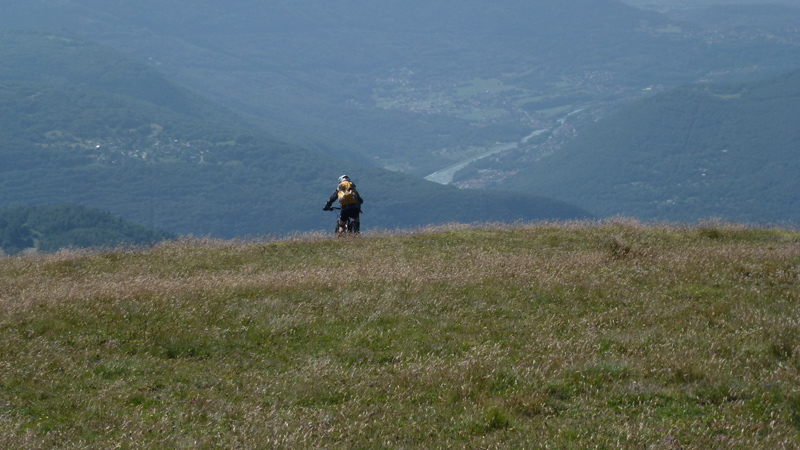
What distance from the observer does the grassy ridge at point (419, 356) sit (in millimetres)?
6746

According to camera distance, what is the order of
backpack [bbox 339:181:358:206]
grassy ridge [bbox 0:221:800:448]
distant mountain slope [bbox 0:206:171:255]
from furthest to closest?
distant mountain slope [bbox 0:206:171:255] → backpack [bbox 339:181:358:206] → grassy ridge [bbox 0:221:800:448]

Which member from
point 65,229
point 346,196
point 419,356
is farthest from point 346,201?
point 65,229

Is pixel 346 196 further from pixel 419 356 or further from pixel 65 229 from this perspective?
pixel 65 229

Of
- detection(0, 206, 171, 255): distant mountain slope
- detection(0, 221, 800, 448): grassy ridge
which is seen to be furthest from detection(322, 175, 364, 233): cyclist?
detection(0, 206, 171, 255): distant mountain slope

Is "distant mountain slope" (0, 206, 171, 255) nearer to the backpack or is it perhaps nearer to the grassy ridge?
the backpack

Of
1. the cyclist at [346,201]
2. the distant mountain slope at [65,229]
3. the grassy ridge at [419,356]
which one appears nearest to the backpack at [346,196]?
the cyclist at [346,201]

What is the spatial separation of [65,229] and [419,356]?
195949 millimetres

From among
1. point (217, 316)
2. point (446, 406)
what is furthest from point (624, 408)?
point (217, 316)

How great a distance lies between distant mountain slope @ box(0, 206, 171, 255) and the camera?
559 feet

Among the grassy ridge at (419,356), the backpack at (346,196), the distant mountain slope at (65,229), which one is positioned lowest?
the distant mountain slope at (65,229)

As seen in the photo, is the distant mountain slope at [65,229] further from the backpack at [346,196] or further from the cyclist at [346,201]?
the backpack at [346,196]

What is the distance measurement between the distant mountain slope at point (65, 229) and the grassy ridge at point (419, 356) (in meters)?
164

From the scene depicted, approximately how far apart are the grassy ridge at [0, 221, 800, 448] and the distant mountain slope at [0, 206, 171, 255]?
6457 inches

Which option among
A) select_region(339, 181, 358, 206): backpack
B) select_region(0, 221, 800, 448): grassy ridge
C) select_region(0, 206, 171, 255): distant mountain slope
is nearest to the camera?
select_region(0, 221, 800, 448): grassy ridge
